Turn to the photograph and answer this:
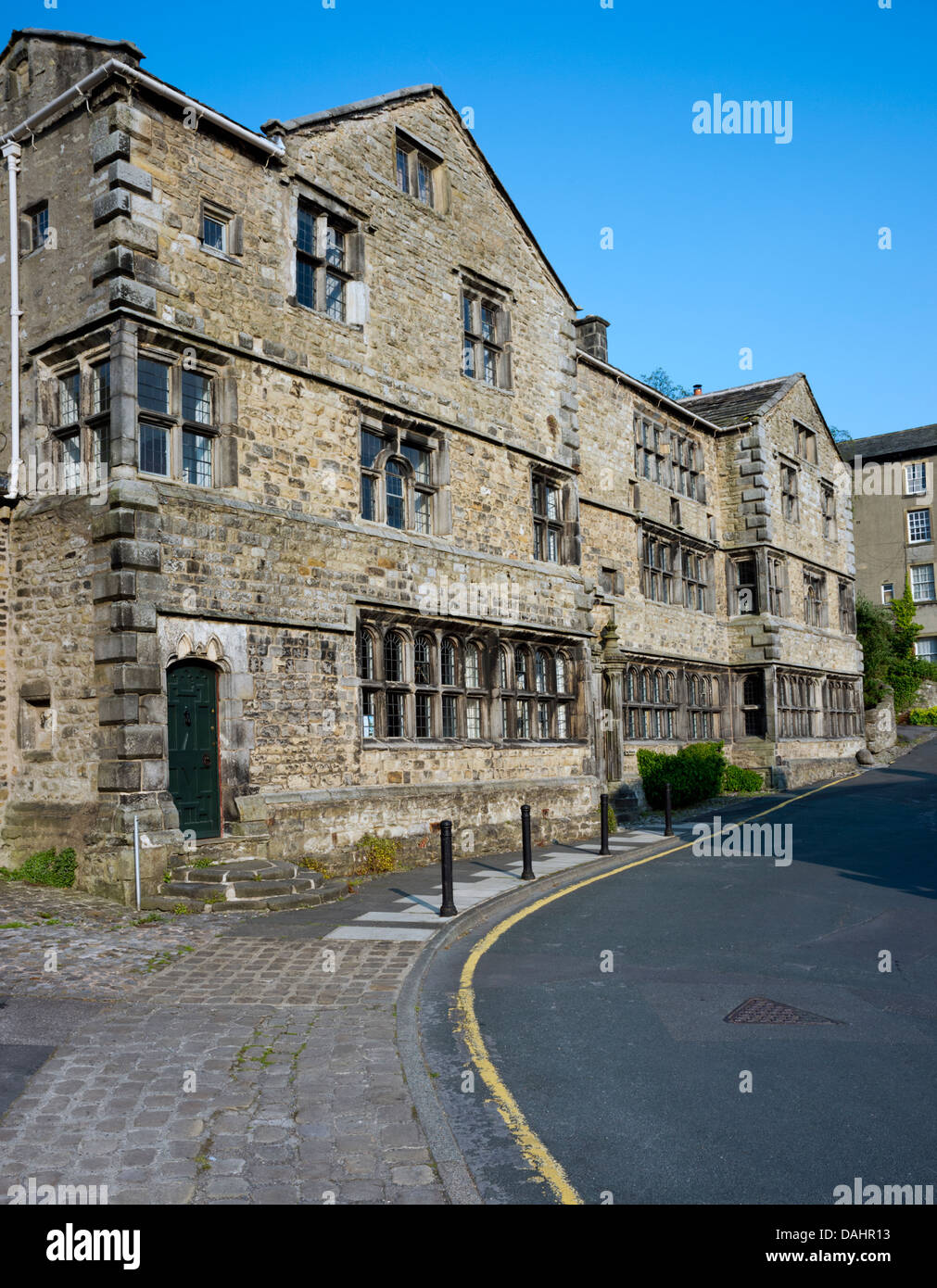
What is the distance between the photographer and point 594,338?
27453 mm

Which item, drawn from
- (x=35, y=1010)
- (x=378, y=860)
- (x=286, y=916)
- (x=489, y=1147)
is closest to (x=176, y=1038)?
(x=35, y=1010)

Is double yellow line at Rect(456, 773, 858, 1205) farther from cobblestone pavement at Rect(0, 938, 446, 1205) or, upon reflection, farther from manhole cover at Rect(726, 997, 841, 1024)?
manhole cover at Rect(726, 997, 841, 1024)

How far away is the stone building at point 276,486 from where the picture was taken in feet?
42.3

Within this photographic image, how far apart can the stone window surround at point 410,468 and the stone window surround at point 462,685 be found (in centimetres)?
174

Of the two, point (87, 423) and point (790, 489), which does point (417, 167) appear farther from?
point (790, 489)

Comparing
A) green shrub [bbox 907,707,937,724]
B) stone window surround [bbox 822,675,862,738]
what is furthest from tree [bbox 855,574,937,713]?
stone window surround [bbox 822,675,862,738]

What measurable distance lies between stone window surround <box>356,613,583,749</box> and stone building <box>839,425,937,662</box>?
36259 millimetres

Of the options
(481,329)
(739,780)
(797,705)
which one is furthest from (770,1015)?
(797,705)

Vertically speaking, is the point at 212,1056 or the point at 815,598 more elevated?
the point at 815,598

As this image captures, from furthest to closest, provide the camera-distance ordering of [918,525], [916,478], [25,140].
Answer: [916,478]
[918,525]
[25,140]

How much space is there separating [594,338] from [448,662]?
13.4 meters

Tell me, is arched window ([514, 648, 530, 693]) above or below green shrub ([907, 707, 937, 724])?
above

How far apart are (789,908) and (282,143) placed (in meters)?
12.8

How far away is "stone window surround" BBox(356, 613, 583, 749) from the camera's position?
16.2 metres
